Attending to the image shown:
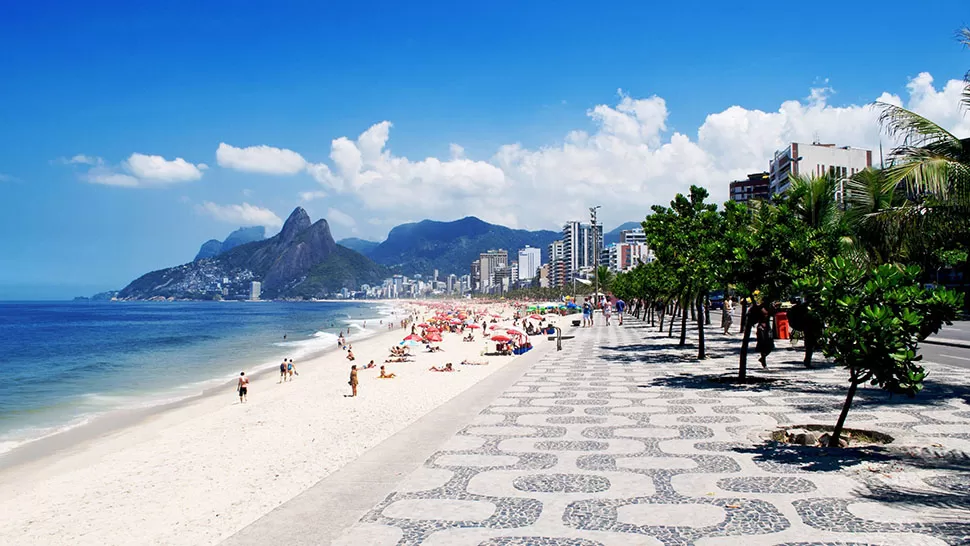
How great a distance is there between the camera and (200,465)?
10203 mm

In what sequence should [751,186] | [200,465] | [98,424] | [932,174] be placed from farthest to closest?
[751,186]
[98,424]
[932,174]
[200,465]

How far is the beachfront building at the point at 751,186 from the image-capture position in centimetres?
10769

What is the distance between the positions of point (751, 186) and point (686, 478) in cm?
11352

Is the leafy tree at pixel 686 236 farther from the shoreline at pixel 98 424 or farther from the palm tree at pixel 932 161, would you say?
the shoreline at pixel 98 424

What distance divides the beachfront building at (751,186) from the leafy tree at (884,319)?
108390 millimetres

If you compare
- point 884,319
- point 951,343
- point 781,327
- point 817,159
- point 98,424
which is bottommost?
point 98,424

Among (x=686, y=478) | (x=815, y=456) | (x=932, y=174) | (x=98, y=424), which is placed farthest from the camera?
(x=98, y=424)

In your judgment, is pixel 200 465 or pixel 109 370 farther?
pixel 109 370

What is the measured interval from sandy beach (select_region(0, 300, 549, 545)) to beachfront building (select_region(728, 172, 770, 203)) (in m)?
101

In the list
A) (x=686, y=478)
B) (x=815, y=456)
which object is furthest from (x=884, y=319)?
(x=686, y=478)

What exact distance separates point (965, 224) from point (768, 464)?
299 inches

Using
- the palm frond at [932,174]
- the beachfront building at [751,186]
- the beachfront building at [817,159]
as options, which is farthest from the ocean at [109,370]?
the beachfront building at [751,186]

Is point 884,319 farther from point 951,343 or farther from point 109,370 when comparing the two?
point 109,370

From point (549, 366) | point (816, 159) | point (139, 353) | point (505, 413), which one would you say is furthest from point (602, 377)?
point (816, 159)
